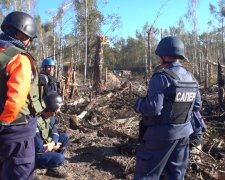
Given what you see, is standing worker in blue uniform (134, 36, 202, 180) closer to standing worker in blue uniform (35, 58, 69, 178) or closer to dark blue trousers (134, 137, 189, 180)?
dark blue trousers (134, 137, 189, 180)

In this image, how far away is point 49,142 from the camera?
4691 millimetres

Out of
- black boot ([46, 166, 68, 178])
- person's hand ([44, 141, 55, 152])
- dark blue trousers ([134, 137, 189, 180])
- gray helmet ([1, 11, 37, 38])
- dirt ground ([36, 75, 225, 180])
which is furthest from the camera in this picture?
dirt ground ([36, 75, 225, 180])

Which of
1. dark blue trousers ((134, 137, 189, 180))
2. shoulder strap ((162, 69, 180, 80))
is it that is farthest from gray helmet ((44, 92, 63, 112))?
shoulder strap ((162, 69, 180, 80))

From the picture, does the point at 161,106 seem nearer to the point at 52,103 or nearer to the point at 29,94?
the point at 29,94

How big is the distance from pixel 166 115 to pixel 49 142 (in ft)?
5.27

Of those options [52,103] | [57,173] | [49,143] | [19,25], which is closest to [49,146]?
[49,143]

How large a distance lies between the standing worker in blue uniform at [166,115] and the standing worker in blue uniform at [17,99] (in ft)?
3.42

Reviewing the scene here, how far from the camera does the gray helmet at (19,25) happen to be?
142 inches

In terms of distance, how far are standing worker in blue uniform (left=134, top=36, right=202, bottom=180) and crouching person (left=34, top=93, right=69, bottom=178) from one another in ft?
3.27

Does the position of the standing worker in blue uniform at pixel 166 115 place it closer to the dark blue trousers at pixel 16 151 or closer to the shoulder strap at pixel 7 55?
the dark blue trousers at pixel 16 151

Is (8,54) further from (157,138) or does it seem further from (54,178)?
(54,178)

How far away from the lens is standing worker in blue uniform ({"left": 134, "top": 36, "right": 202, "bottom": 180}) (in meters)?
3.73

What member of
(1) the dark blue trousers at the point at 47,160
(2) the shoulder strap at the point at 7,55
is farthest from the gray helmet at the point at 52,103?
(2) the shoulder strap at the point at 7,55

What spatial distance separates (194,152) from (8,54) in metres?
3.17
